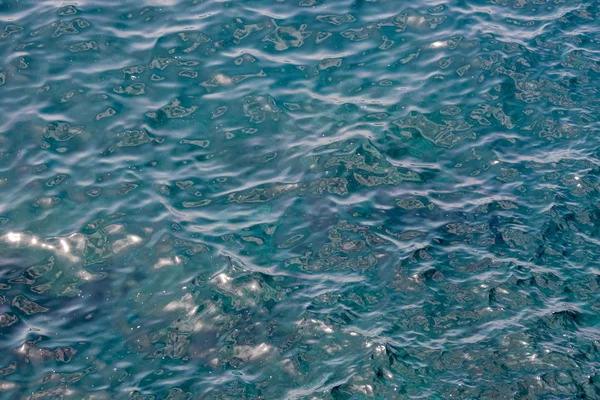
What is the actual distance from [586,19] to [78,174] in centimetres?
1635

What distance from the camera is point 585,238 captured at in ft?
44.5

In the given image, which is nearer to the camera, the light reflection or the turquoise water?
the turquoise water

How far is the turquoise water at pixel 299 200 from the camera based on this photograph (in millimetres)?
11445

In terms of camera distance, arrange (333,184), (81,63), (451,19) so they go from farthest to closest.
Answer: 1. (451,19)
2. (81,63)
3. (333,184)

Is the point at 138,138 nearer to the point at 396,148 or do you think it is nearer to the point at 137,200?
the point at 137,200

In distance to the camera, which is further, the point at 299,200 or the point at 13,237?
the point at 299,200

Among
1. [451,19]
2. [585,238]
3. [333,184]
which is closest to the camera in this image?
[585,238]

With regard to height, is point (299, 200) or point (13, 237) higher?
point (13, 237)

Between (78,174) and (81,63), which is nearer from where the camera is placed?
(78,174)

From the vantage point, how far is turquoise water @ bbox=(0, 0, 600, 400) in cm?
1145

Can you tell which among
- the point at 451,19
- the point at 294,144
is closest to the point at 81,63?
the point at 294,144

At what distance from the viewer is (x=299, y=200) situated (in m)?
14.5

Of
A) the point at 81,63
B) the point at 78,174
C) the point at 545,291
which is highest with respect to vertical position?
the point at 81,63

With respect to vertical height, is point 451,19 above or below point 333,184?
above
